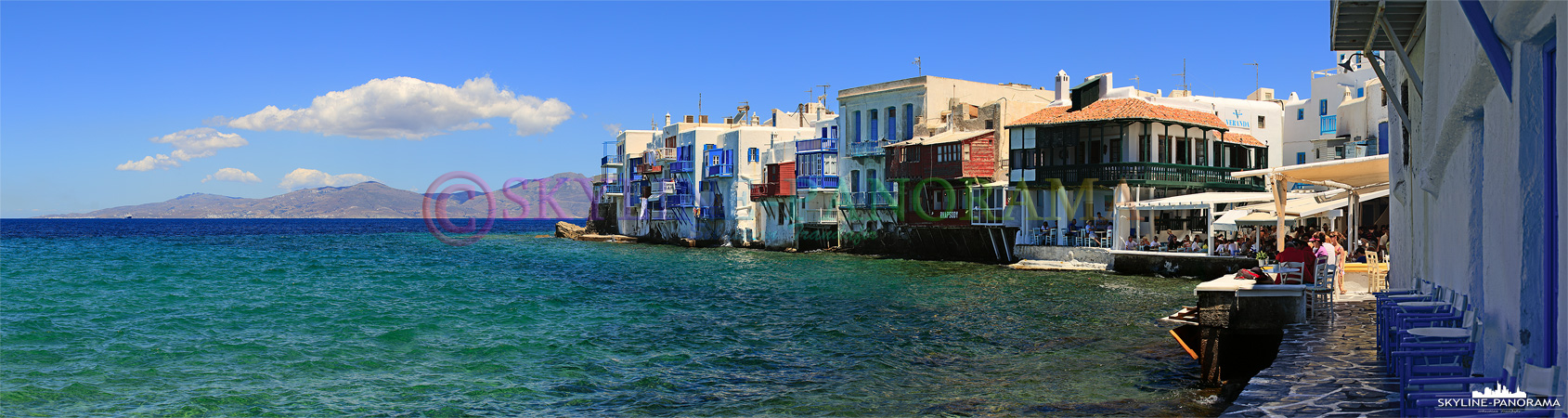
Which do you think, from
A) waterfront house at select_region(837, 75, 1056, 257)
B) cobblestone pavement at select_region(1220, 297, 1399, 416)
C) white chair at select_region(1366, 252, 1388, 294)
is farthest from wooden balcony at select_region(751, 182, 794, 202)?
cobblestone pavement at select_region(1220, 297, 1399, 416)

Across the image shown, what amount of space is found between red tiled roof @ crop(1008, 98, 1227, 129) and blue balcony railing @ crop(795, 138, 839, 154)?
17416mm

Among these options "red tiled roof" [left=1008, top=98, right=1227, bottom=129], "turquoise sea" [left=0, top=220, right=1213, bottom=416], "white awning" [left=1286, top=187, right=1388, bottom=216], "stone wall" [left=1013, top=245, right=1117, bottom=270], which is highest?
"red tiled roof" [left=1008, top=98, right=1227, bottom=129]

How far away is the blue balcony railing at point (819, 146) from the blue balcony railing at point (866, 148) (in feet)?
4.39

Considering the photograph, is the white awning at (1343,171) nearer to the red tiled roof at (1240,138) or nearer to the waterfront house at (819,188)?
the red tiled roof at (1240,138)

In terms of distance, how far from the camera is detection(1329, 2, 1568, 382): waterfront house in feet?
14.3

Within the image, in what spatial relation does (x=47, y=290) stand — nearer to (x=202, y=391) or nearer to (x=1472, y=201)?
(x=202, y=391)

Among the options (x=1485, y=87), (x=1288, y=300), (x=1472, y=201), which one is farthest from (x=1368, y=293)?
(x=1485, y=87)

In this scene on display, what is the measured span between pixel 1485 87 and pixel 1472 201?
1602mm

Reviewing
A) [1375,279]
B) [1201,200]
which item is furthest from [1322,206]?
[1375,279]

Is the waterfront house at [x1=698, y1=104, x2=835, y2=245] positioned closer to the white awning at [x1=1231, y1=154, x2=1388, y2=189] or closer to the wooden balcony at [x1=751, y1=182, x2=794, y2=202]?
the wooden balcony at [x1=751, y1=182, x2=794, y2=202]

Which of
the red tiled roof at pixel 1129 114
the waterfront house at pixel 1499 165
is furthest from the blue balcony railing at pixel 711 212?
the waterfront house at pixel 1499 165

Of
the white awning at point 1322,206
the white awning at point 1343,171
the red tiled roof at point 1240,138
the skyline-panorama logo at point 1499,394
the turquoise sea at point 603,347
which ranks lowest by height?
the turquoise sea at point 603,347

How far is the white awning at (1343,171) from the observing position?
1834 centimetres

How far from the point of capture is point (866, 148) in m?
53.3
